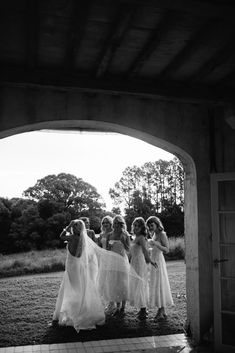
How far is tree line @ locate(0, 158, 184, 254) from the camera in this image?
2088 centimetres

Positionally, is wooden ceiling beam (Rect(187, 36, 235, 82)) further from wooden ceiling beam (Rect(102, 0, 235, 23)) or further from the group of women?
the group of women

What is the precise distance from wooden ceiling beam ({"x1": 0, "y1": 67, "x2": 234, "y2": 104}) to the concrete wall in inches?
21.1

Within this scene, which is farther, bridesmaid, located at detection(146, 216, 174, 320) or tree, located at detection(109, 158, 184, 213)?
tree, located at detection(109, 158, 184, 213)

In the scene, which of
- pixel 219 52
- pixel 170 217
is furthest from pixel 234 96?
pixel 170 217

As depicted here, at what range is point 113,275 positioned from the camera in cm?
720

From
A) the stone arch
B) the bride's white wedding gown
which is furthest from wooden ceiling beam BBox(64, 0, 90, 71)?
the bride's white wedding gown

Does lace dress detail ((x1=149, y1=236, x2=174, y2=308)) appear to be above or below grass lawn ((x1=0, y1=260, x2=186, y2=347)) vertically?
above

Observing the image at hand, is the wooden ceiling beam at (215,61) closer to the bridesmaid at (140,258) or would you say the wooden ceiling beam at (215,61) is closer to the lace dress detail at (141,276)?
the bridesmaid at (140,258)

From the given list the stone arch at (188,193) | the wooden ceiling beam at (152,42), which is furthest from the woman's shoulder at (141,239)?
the wooden ceiling beam at (152,42)

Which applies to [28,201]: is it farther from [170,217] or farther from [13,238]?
[170,217]

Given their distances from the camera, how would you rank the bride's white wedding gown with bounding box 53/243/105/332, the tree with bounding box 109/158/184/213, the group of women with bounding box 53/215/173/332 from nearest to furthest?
the bride's white wedding gown with bounding box 53/243/105/332, the group of women with bounding box 53/215/173/332, the tree with bounding box 109/158/184/213

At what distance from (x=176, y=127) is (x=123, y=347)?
125 inches

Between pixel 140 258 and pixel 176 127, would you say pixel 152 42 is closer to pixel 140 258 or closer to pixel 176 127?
pixel 176 127

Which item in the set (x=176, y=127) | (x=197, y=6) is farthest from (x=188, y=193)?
(x=197, y=6)
